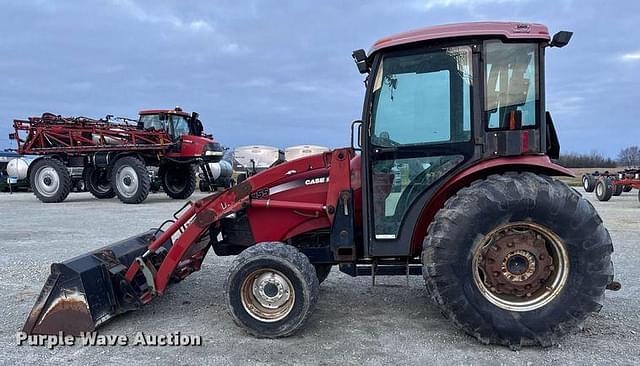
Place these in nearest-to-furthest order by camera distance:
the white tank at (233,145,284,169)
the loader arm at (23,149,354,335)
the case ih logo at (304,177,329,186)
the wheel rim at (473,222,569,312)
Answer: the wheel rim at (473,222,569,312) < the loader arm at (23,149,354,335) < the case ih logo at (304,177,329,186) < the white tank at (233,145,284,169)

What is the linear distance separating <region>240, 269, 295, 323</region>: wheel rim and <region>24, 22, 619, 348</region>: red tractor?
10 millimetres

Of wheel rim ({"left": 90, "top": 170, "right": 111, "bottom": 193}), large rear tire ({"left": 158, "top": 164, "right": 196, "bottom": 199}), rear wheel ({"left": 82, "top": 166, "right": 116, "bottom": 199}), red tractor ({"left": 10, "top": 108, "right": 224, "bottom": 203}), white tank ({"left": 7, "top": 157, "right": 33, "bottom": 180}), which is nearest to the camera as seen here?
red tractor ({"left": 10, "top": 108, "right": 224, "bottom": 203})

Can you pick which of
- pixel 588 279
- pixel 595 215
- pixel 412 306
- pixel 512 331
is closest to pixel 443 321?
pixel 412 306

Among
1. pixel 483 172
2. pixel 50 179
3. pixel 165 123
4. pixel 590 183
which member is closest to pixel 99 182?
pixel 50 179

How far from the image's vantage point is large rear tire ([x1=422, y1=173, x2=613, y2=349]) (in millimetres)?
3244

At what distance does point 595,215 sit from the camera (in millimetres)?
3270

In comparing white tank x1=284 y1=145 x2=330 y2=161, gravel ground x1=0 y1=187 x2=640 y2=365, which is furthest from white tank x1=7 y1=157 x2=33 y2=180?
white tank x1=284 y1=145 x2=330 y2=161

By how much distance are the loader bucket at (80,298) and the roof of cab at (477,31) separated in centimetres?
296

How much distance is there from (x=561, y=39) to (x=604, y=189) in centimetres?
1499

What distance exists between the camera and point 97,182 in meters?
17.5

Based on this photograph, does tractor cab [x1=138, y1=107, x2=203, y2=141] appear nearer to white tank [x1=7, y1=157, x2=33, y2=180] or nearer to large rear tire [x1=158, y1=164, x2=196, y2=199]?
large rear tire [x1=158, y1=164, x2=196, y2=199]

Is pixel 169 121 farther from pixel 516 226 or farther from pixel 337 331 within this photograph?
pixel 516 226

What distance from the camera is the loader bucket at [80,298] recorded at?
3609 mm

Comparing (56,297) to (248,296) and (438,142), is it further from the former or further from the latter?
(438,142)
